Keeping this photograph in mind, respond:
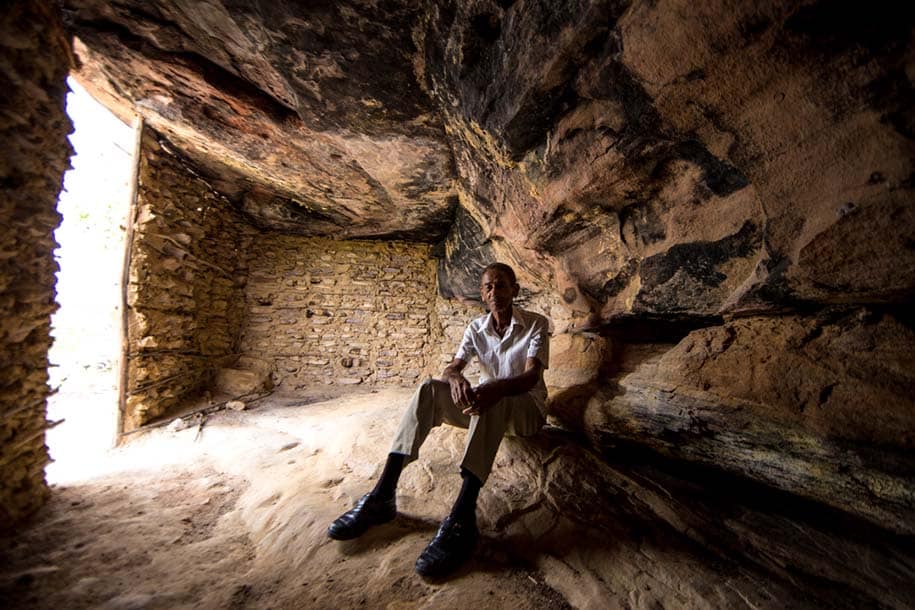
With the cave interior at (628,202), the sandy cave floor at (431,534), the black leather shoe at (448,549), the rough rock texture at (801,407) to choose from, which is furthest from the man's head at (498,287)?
the black leather shoe at (448,549)

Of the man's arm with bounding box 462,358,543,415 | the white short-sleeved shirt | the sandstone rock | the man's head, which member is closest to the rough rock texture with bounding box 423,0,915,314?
the man's head

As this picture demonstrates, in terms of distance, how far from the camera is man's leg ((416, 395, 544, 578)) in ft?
4.60

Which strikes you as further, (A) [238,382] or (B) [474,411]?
(A) [238,382]

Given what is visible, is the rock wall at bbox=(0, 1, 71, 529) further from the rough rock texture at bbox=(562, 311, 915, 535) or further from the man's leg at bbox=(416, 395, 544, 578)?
the rough rock texture at bbox=(562, 311, 915, 535)

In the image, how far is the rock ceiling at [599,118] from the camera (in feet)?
3.99

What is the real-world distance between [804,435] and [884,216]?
3.29ft

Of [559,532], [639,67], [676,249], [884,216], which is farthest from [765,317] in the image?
[559,532]

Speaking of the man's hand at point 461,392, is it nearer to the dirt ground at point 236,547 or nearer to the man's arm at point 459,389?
the man's arm at point 459,389

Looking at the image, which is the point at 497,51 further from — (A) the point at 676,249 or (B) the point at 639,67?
(A) the point at 676,249

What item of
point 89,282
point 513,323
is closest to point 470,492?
point 513,323

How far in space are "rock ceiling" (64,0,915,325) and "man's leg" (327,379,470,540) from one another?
154 centimetres

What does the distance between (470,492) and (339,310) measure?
4.77 m

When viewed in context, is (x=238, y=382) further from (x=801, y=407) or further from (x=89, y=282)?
(x=801, y=407)

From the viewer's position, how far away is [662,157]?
5.99 feet
